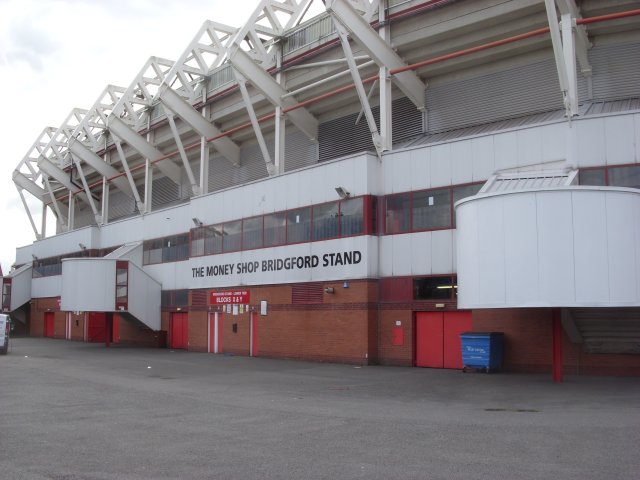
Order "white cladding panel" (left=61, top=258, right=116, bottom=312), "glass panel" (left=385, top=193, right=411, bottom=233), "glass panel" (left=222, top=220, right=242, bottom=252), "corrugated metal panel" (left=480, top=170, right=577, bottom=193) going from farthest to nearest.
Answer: "white cladding panel" (left=61, top=258, right=116, bottom=312) < "glass panel" (left=222, top=220, right=242, bottom=252) < "glass panel" (left=385, top=193, right=411, bottom=233) < "corrugated metal panel" (left=480, top=170, right=577, bottom=193)

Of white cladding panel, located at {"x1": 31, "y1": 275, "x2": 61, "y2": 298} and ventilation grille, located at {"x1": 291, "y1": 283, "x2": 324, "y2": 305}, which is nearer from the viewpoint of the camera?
ventilation grille, located at {"x1": 291, "y1": 283, "x2": 324, "y2": 305}

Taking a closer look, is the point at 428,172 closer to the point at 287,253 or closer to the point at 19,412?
the point at 287,253

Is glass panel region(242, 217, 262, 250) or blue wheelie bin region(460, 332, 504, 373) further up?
glass panel region(242, 217, 262, 250)

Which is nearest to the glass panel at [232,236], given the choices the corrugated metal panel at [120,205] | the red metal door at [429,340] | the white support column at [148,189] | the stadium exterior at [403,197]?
the stadium exterior at [403,197]

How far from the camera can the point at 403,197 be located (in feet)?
71.4

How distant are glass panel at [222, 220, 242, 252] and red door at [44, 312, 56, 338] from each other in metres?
22.5

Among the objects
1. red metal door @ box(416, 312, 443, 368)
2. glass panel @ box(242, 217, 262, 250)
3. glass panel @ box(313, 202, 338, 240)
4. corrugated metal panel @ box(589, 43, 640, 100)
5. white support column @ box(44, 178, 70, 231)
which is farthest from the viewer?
white support column @ box(44, 178, 70, 231)

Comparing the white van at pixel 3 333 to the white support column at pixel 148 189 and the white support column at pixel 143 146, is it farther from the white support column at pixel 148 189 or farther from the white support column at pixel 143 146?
the white support column at pixel 143 146

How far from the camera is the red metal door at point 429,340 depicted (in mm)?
20797

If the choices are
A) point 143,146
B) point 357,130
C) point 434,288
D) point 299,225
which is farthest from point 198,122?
point 434,288

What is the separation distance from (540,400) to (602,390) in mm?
2159

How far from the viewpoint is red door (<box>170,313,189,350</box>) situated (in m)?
32.7

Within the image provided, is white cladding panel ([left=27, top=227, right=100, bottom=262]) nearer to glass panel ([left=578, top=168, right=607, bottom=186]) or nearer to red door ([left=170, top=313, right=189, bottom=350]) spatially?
red door ([left=170, top=313, right=189, bottom=350])

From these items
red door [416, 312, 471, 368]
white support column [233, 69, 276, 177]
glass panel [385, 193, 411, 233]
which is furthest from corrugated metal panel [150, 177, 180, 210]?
red door [416, 312, 471, 368]
